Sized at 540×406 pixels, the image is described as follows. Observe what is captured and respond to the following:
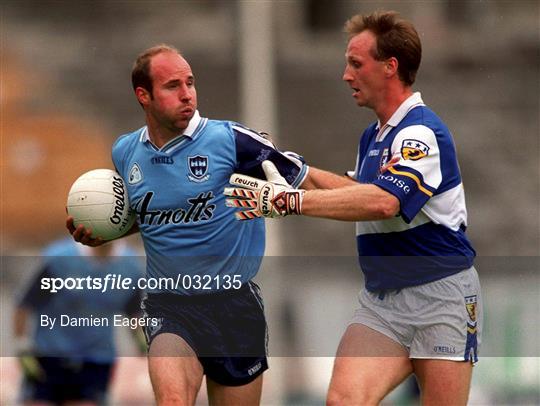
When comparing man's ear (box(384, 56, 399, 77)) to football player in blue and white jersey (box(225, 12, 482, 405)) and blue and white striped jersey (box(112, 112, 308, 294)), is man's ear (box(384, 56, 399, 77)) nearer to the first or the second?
football player in blue and white jersey (box(225, 12, 482, 405))

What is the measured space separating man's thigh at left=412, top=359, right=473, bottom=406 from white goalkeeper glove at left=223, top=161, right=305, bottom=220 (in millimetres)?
1016

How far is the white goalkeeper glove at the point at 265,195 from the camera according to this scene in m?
5.73

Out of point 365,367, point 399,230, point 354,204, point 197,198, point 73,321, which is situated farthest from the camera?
point 73,321

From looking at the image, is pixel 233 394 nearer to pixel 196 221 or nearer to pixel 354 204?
pixel 196 221

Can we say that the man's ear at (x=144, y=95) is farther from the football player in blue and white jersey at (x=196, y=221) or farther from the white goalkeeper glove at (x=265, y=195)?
the white goalkeeper glove at (x=265, y=195)

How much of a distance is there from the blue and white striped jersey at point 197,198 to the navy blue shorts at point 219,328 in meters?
0.07

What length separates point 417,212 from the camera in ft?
18.7

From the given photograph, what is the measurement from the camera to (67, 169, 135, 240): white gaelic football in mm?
6145

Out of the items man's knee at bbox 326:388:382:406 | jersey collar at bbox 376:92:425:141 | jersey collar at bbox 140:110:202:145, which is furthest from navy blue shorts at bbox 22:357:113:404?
jersey collar at bbox 376:92:425:141

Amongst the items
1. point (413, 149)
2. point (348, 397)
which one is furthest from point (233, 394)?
point (413, 149)

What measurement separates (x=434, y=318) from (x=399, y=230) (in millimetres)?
462

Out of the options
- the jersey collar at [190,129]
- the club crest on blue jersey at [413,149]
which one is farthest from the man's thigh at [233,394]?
the club crest on blue jersey at [413,149]

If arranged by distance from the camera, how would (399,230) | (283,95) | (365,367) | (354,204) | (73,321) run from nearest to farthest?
(354,204)
(365,367)
(399,230)
(73,321)
(283,95)

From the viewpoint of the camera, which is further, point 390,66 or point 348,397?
point 390,66
